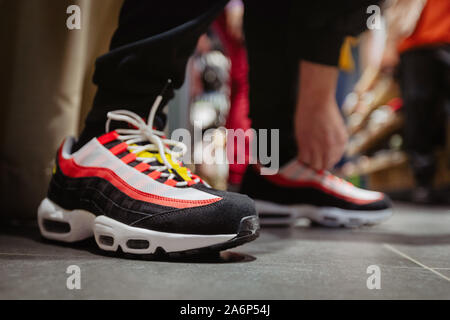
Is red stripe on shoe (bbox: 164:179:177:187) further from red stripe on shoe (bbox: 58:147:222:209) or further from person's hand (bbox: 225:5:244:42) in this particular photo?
person's hand (bbox: 225:5:244:42)

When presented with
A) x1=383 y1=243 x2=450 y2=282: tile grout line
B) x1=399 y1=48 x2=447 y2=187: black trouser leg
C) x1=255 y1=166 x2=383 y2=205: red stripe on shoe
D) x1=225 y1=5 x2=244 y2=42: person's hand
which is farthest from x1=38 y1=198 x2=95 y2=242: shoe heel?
x1=399 y1=48 x2=447 y2=187: black trouser leg

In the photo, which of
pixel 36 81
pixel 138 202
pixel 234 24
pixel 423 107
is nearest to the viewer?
pixel 138 202

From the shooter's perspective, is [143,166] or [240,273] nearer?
[240,273]

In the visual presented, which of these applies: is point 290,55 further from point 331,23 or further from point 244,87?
point 244,87

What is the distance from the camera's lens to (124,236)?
54 cm

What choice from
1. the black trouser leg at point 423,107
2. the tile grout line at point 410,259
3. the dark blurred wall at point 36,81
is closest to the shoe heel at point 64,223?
the dark blurred wall at point 36,81

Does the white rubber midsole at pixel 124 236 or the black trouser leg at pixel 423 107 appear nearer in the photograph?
the white rubber midsole at pixel 124 236

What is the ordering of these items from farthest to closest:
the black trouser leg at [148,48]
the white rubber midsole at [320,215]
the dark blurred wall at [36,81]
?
the white rubber midsole at [320,215]
the dark blurred wall at [36,81]
the black trouser leg at [148,48]

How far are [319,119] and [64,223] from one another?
688 millimetres

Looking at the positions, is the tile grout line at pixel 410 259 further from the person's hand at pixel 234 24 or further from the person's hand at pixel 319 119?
the person's hand at pixel 234 24

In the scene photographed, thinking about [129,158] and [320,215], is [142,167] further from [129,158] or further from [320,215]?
[320,215]

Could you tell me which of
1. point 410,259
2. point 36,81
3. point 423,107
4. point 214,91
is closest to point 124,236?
point 410,259

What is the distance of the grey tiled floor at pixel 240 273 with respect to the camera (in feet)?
1.19

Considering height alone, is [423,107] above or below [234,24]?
below
